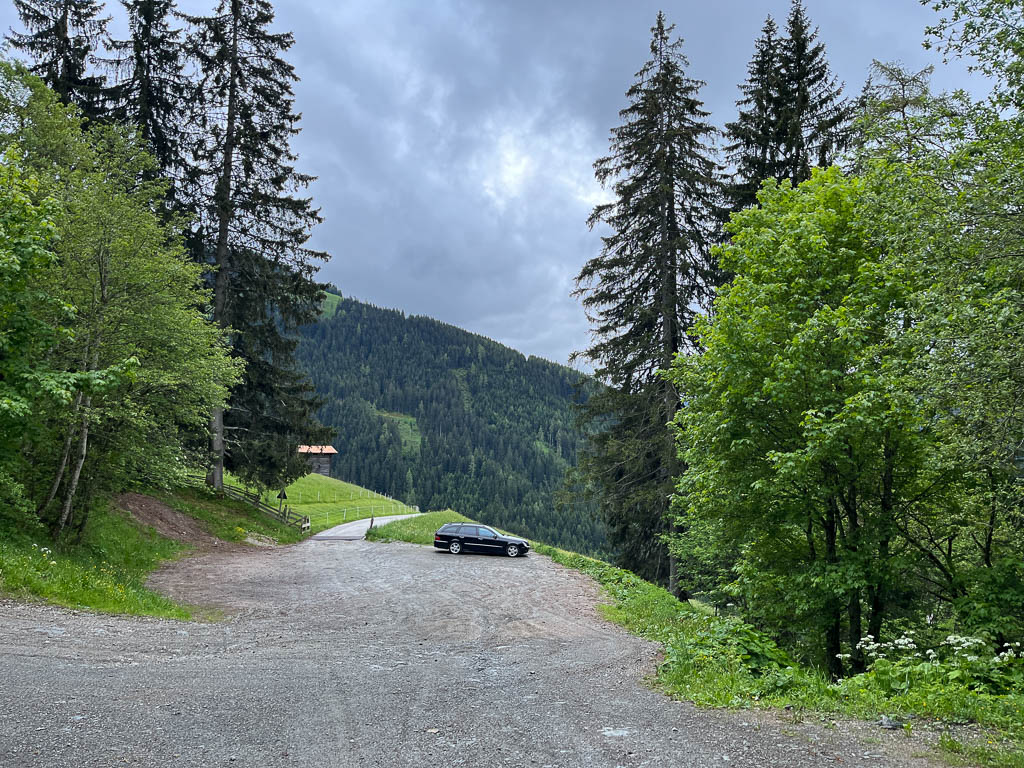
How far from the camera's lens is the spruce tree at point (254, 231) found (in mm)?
26844

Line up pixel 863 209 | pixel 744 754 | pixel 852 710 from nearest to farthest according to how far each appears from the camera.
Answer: pixel 744 754 < pixel 852 710 < pixel 863 209

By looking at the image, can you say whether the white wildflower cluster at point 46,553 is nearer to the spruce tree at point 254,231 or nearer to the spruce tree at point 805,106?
the spruce tree at point 254,231

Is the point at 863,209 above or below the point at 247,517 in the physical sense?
above

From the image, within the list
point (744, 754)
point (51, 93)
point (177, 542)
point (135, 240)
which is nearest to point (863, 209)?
point (744, 754)

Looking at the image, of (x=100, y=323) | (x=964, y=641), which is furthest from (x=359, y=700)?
(x=100, y=323)

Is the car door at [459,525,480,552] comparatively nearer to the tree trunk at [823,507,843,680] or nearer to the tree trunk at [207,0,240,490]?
the tree trunk at [207,0,240,490]

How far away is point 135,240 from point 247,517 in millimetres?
18004

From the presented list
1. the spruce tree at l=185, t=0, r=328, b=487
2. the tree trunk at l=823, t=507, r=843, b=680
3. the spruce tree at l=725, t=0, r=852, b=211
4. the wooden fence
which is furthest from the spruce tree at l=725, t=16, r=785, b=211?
the wooden fence

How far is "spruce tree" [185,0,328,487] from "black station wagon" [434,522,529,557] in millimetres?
8495

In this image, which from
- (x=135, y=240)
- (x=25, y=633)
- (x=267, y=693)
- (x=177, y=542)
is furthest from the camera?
(x=177, y=542)

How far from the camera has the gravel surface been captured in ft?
16.2

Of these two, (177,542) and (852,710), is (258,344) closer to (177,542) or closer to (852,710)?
(177,542)

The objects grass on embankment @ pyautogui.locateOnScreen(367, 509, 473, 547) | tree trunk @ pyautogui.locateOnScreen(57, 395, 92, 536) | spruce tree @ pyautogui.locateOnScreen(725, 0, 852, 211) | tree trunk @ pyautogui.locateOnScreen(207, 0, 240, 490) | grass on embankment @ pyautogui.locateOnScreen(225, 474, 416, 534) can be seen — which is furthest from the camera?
grass on embankment @ pyautogui.locateOnScreen(225, 474, 416, 534)

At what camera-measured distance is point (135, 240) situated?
14203mm
